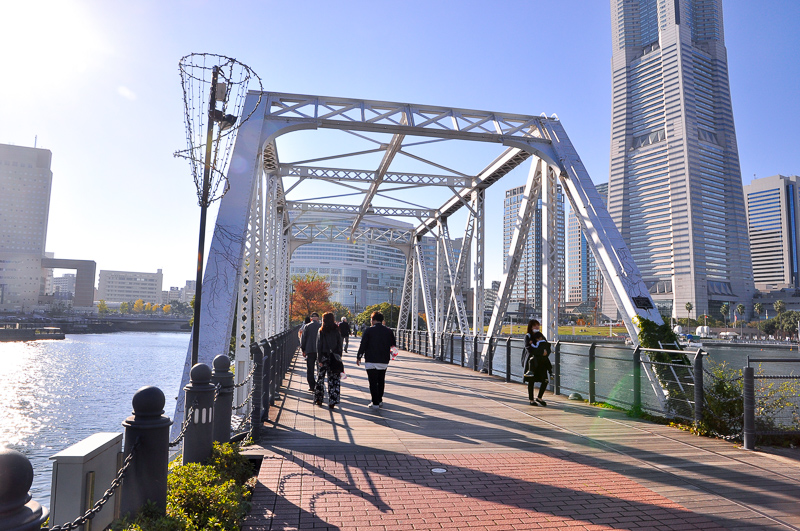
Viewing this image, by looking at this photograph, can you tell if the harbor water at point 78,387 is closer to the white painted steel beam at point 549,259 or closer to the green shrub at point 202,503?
the white painted steel beam at point 549,259

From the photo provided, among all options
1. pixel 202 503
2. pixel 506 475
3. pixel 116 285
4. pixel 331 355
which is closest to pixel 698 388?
pixel 506 475

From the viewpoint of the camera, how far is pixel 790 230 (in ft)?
603

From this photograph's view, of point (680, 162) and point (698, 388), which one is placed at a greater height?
point (680, 162)

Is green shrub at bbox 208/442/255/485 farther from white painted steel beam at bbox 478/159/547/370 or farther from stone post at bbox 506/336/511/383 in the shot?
white painted steel beam at bbox 478/159/547/370

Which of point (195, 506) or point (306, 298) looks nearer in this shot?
point (195, 506)

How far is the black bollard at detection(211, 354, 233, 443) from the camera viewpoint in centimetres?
534

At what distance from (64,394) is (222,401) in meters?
25.8

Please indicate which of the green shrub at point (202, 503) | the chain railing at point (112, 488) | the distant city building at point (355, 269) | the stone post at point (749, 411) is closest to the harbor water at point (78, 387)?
the stone post at point (749, 411)

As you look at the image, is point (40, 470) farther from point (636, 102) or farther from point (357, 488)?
point (636, 102)

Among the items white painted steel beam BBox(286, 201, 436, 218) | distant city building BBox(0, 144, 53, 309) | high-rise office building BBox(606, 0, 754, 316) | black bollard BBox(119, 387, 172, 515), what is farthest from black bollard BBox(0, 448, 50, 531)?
distant city building BBox(0, 144, 53, 309)

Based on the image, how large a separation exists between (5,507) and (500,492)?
377cm

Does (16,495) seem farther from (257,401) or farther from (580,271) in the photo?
(580,271)

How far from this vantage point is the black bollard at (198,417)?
4.43 m

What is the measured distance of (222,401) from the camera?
5.43m
